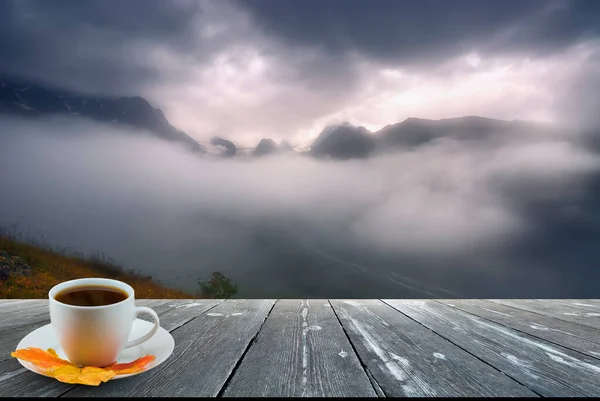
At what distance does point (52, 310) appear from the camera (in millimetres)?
759

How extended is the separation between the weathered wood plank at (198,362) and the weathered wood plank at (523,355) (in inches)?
22.8

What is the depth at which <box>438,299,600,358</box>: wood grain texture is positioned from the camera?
108 cm

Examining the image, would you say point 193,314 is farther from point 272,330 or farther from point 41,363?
point 41,363

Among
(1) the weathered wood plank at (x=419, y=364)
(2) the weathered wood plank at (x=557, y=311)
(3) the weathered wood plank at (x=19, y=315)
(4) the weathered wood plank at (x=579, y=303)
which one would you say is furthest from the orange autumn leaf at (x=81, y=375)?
(4) the weathered wood plank at (x=579, y=303)

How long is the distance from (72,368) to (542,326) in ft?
4.60

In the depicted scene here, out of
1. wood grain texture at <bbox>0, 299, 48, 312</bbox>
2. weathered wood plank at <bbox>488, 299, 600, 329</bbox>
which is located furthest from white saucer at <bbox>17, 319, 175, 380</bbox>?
weathered wood plank at <bbox>488, 299, 600, 329</bbox>

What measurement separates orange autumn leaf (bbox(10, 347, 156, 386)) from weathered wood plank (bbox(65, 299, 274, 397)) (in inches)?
0.6

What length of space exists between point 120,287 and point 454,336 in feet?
2.98

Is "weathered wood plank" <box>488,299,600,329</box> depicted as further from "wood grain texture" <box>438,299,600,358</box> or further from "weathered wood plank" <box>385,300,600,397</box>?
"weathered wood plank" <box>385,300,600,397</box>

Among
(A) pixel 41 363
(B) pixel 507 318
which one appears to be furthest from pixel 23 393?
(B) pixel 507 318

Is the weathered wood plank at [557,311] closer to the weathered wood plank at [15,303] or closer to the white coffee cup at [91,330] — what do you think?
the white coffee cup at [91,330]

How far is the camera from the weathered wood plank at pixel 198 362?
65 centimetres

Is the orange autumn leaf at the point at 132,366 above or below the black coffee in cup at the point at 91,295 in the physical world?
below

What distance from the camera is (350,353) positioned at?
0.89 meters
